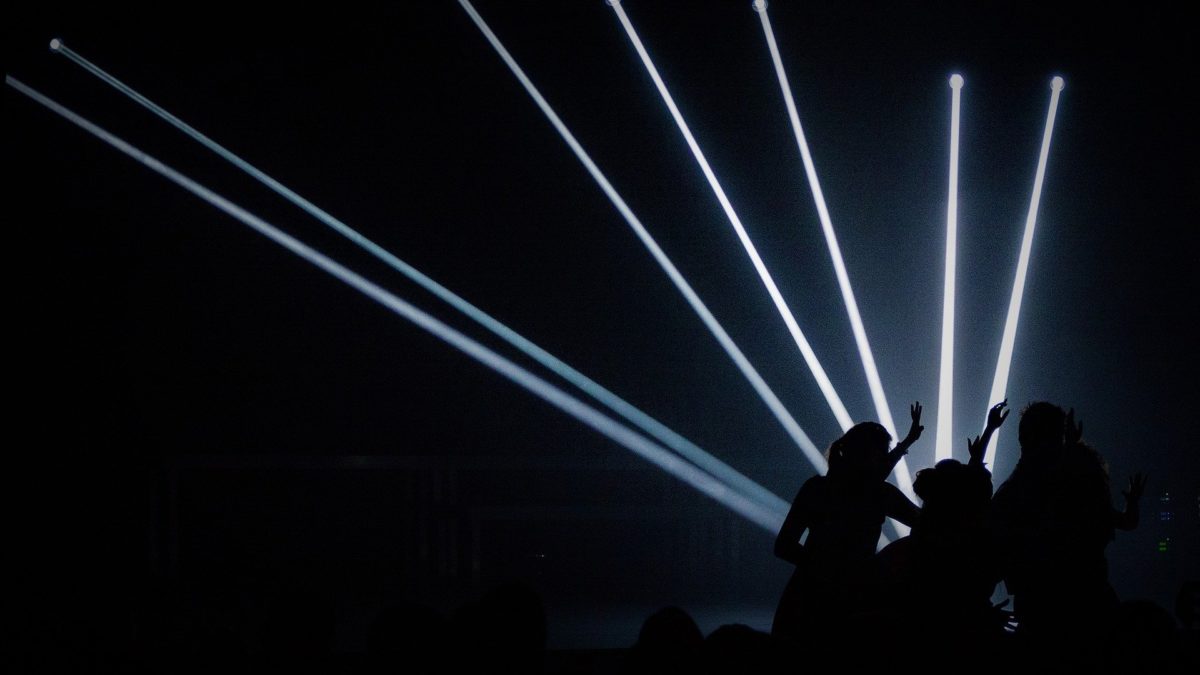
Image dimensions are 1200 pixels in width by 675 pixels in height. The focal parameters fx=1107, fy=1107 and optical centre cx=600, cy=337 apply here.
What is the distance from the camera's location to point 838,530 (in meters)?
3.47

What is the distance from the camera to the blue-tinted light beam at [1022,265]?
833 centimetres

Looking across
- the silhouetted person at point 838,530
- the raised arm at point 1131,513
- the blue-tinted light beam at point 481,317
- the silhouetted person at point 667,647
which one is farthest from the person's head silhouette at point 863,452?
the blue-tinted light beam at point 481,317

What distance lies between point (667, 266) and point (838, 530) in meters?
4.95

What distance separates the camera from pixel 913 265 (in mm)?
8664

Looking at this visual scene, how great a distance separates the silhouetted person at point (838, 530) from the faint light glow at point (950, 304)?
4.60 m

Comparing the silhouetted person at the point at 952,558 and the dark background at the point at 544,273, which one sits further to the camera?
the dark background at the point at 544,273

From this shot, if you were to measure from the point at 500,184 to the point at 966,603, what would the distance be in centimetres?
600

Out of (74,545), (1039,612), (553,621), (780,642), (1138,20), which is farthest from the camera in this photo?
(1138,20)

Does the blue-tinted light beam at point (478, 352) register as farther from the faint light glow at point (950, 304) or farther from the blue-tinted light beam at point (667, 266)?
the faint light glow at point (950, 304)

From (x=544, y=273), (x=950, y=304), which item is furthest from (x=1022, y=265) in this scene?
(x=544, y=273)

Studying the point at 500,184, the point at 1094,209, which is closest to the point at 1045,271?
the point at 1094,209

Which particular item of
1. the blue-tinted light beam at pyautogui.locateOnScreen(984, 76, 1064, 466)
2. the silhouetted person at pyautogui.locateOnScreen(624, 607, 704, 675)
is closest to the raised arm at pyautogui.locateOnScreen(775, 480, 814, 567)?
the silhouetted person at pyautogui.locateOnScreen(624, 607, 704, 675)

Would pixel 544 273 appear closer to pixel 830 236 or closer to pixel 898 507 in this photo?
pixel 830 236

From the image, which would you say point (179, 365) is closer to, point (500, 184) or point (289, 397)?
point (289, 397)
